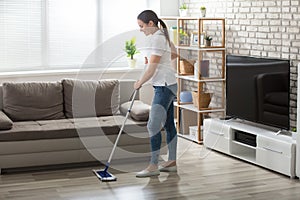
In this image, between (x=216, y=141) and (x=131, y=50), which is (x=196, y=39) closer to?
(x=131, y=50)

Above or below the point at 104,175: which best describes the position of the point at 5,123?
above

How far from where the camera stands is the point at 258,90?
5.69 meters

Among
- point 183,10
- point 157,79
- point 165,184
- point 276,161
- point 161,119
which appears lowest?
point 165,184

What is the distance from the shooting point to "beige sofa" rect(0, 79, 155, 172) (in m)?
5.25

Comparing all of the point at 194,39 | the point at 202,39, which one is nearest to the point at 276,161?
the point at 202,39

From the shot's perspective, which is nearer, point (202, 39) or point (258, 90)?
point (258, 90)

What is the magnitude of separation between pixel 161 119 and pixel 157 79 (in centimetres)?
37

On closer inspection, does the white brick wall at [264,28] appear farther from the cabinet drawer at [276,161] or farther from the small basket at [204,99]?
the small basket at [204,99]

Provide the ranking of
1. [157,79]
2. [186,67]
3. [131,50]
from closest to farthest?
[157,79] → [186,67] → [131,50]

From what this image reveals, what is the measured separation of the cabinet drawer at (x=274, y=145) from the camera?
16.8 ft

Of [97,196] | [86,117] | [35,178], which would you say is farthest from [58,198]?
[86,117]

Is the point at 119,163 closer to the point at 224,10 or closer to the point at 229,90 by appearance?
the point at 229,90

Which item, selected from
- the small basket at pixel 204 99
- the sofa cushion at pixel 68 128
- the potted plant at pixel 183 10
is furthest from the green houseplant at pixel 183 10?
the sofa cushion at pixel 68 128

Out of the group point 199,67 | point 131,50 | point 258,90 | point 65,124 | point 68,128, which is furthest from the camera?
point 131,50
